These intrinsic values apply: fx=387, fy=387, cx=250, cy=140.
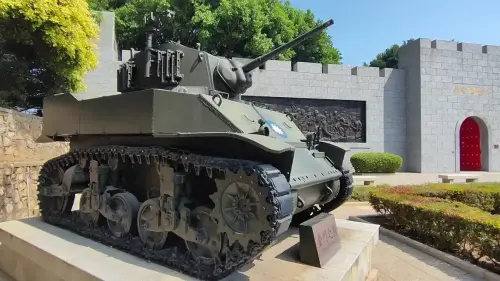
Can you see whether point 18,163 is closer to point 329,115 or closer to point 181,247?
point 181,247

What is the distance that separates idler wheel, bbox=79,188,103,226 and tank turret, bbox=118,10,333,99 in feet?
4.72

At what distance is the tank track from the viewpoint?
3.24 meters

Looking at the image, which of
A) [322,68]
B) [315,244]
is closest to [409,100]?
[322,68]

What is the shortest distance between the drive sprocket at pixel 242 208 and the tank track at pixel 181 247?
48 millimetres

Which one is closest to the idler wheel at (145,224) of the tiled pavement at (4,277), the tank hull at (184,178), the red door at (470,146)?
the tank hull at (184,178)

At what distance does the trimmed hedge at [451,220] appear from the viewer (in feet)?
16.8

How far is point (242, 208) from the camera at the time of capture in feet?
11.5

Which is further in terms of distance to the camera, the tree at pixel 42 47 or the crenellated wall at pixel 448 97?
the crenellated wall at pixel 448 97

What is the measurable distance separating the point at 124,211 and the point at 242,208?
174cm

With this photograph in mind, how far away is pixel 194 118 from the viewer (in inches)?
157

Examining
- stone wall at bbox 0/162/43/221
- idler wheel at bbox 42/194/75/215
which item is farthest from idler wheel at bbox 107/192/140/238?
stone wall at bbox 0/162/43/221

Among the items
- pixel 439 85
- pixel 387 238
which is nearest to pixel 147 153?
pixel 387 238

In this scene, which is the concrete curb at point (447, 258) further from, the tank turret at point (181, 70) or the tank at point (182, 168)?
the tank turret at point (181, 70)

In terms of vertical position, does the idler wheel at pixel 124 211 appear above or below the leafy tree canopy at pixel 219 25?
below
